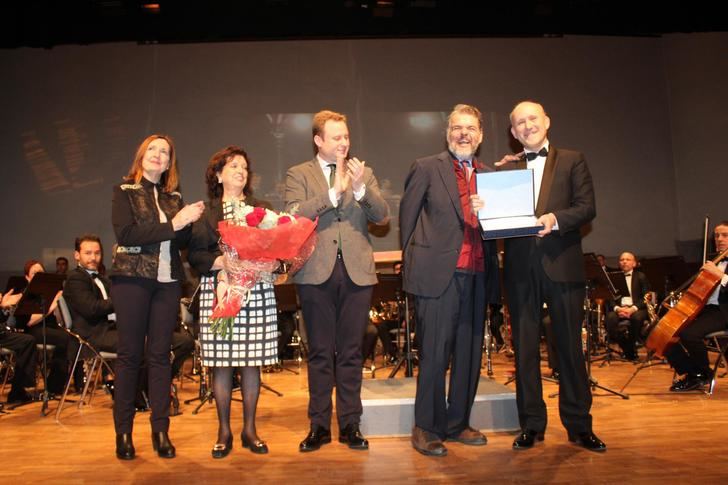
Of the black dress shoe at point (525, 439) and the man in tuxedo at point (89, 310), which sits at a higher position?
the man in tuxedo at point (89, 310)

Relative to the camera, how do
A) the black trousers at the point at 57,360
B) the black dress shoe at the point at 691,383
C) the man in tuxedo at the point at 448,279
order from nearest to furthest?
the man in tuxedo at the point at 448,279 → the black dress shoe at the point at 691,383 → the black trousers at the point at 57,360

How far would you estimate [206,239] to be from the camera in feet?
11.4

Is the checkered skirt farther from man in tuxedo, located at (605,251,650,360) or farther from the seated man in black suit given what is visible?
man in tuxedo, located at (605,251,650,360)

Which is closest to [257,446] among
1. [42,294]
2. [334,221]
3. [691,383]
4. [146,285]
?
[146,285]

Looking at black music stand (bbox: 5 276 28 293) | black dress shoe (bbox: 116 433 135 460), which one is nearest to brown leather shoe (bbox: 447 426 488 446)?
black dress shoe (bbox: 116 433 135 460)

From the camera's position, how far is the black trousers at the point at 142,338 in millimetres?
3314

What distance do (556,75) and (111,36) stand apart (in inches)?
256

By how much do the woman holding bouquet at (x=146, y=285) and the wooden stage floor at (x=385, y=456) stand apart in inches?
9.9

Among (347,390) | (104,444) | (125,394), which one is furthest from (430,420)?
(104,444)

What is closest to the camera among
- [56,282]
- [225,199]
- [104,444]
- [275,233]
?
[275,233]

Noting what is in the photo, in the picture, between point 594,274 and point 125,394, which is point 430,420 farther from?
point 594,274

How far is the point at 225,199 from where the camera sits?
11.6 ft

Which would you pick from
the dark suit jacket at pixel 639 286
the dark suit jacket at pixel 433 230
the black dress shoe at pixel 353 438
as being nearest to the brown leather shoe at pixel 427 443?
the black dress shoe at pixel 353 438

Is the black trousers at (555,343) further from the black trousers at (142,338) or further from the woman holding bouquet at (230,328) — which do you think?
the black trousers at (142,338)
